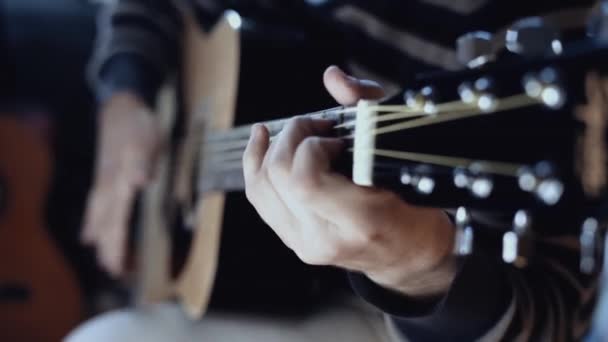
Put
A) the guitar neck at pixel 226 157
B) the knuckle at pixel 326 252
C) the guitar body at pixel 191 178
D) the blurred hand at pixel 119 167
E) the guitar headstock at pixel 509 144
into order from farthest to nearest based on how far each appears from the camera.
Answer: the blurred hand at pixel 119 167 → the guitar body at pixel 191 178 → the guitar neck at pixel 226 157 → the knuckle at pixel 326 252 → the guitar headstock at pixel 509 144

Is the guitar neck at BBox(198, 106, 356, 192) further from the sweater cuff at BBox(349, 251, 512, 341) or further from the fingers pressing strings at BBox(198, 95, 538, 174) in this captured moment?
the sweater cuff at BBox(349, 251, 512, 341)

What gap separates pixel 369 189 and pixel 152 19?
24.7 inches

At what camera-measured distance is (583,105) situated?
251 mm

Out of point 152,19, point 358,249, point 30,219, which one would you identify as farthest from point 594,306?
point 30,219

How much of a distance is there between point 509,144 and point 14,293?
37.0 inches

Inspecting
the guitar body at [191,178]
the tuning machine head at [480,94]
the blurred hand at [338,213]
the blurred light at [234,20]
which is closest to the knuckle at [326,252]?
the blurred hand at [338,213]

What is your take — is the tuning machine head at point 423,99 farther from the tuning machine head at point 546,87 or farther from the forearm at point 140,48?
the forearm at point 140,48

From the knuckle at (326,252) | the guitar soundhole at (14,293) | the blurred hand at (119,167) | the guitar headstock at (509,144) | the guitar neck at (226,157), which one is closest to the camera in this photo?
the guitar headstock at (509,144)

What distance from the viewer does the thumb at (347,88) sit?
35 centimetres

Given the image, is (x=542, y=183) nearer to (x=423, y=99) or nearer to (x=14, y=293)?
(x=423, y=99)

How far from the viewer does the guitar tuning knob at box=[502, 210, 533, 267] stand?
0.89 ft

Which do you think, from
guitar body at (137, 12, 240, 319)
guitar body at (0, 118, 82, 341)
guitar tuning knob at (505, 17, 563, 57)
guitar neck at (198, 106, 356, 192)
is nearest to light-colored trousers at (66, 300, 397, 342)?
guitar body at (137, 12, 240, 319)

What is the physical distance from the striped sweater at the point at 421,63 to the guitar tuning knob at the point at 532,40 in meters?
0.11

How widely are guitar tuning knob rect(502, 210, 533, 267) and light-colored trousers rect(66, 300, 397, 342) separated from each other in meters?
0.20
